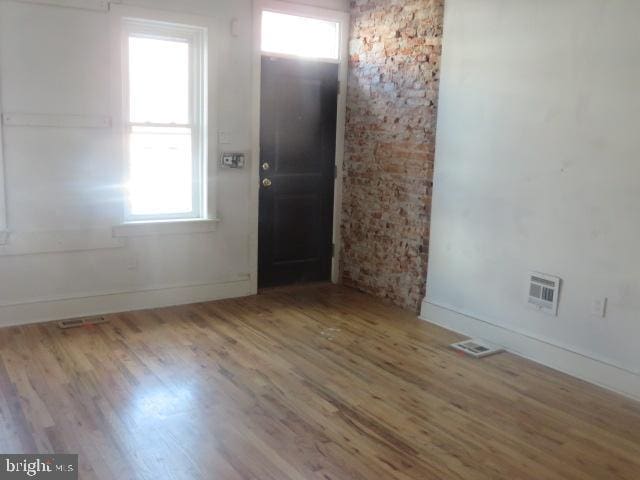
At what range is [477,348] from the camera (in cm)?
433

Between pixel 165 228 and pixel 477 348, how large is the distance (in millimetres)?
2639

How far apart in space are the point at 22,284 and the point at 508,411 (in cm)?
346

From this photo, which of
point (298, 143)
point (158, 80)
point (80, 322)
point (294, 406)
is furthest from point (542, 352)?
point (158, 80)

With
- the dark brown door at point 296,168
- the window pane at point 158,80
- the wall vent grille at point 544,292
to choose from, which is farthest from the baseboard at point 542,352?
the window pane at point 158,80

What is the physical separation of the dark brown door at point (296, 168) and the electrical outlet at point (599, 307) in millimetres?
2755

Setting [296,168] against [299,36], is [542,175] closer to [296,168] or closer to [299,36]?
[296,168]

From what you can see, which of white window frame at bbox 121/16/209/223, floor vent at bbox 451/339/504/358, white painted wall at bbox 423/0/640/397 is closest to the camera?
white painted wall at bbox 423/0/640/397

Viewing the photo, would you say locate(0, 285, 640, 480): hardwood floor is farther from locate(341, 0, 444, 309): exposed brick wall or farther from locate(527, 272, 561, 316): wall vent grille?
locate(341, 0, 444, 309): exposed brick wall

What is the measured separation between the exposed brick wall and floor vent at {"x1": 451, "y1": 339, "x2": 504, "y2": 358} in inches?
28.9

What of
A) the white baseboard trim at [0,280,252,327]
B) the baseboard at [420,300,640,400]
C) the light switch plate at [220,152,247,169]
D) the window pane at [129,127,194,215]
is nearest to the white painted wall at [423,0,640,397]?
the baseboard at [420,300,640,400]

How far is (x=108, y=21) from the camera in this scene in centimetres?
447

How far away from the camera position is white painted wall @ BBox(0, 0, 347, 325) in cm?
424

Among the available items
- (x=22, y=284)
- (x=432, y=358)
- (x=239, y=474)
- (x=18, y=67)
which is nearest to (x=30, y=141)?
(x=18, y=67)

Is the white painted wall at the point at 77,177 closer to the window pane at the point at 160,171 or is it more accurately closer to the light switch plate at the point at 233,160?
the light switch plate at the point at 233,160
